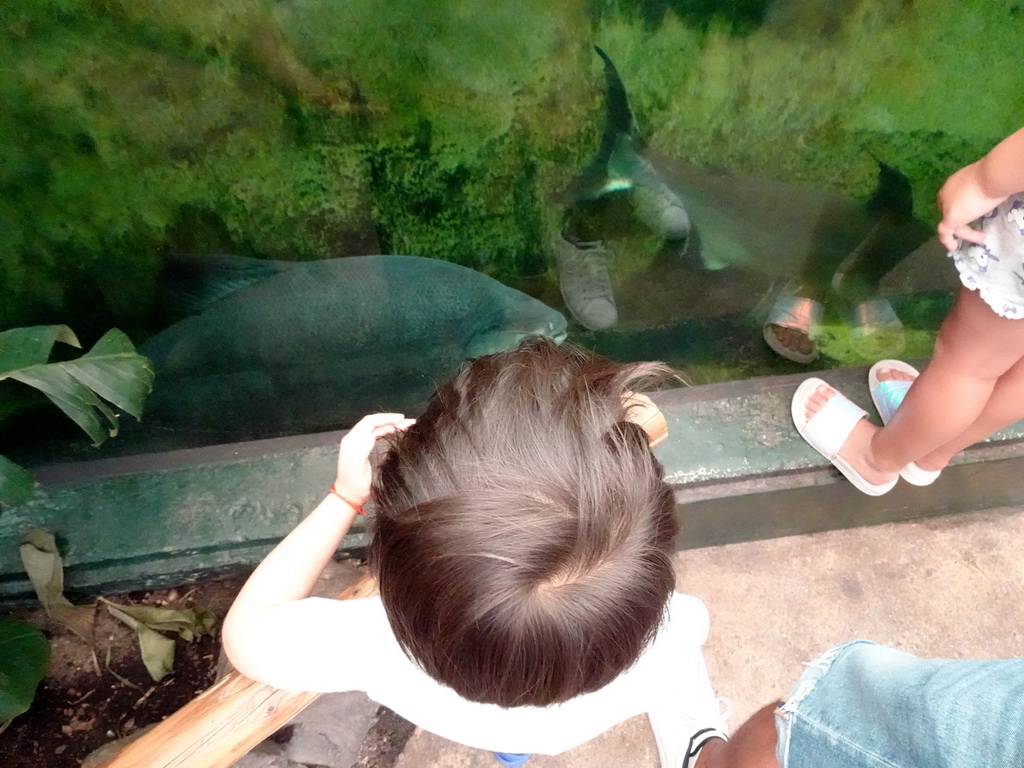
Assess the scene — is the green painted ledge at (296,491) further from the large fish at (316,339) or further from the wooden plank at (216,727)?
the wooden plank at (216,727)

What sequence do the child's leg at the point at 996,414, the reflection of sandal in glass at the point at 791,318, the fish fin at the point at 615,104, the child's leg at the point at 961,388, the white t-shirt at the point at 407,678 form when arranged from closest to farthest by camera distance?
the white t-shirt at the point at 407,678 → the child's leg at the point at 961,388 → the child's leg at the point at 996,414 → the fish fin at the point at 615,104 → the reflection of sandal in glass at the point at 791,318

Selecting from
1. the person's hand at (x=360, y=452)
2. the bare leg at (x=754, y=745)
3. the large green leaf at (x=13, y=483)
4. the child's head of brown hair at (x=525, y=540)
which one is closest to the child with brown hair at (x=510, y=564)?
the child's head of brown hair at (x=525, y=540)

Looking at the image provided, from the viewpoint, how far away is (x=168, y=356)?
177cm

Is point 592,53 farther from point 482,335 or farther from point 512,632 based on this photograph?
point 512,632

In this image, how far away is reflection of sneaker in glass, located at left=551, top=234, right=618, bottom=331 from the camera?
190 centimetres

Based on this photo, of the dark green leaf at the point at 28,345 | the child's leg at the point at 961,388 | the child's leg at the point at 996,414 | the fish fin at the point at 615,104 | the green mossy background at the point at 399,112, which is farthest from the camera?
the fish fin at the point at 615,104

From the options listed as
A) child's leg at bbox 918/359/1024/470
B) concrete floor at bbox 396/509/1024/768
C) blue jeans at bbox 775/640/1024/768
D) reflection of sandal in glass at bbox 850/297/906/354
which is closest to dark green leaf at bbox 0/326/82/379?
concrete floor at bbox 396/509/1024/768

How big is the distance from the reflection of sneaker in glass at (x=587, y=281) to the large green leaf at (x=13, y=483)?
134 cm

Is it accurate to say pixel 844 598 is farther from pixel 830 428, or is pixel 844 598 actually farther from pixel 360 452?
pixel 360 452

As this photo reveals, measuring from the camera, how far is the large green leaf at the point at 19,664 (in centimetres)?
113

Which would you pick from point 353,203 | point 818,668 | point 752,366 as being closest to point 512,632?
point 818,668

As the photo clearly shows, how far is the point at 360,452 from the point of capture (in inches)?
36.9

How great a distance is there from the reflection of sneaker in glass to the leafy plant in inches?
45.9

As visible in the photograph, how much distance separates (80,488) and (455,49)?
1.24 meters
